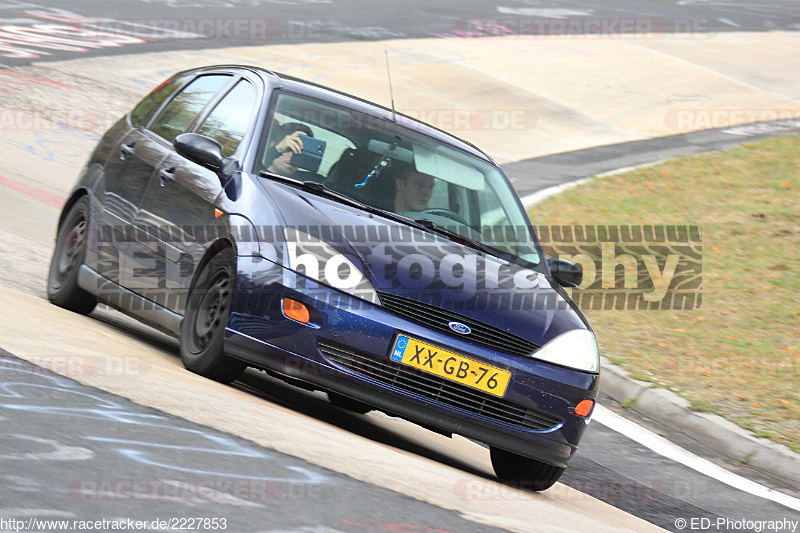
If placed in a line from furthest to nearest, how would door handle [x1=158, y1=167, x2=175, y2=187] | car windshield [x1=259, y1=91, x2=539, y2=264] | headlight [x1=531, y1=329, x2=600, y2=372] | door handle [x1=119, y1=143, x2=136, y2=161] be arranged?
1. door handle [x1=119, y1=143, x2=136, y2=161]
2. door handle [x1=158, y1=167, x2=175, y2=187]
3. car windshield [x1=259, y1=91, x2=539, y2=264]
4. headlight [x1=531, y1=329, x2=600, y2=372]

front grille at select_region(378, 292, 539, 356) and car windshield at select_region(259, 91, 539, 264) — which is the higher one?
car windshield at select_region(259, 91, 539, 264)

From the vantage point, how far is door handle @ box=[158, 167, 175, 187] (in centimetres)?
659

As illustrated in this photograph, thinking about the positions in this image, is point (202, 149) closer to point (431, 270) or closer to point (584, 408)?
point (431, 270)

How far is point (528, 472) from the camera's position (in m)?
5.95

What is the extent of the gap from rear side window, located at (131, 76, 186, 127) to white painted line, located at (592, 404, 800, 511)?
3.51 m

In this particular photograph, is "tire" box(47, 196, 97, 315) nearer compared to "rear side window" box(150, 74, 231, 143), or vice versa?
"rear side window" box(150, 74, 231, 143)

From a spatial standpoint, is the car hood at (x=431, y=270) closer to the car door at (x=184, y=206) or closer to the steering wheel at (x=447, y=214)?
the steering wheel at (x=447, y=214)

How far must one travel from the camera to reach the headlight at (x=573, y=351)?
5574mm

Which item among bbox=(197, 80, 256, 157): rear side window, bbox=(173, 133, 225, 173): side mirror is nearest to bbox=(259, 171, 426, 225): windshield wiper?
bbox=(173, 133, 225, 173): side mirror

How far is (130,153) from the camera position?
727 cm

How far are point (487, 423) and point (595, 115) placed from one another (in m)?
17.0

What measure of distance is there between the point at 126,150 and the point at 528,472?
322 centimetres

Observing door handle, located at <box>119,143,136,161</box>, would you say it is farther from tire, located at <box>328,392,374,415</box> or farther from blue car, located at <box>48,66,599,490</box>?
tire, located at <box>328,392,374,415</box>

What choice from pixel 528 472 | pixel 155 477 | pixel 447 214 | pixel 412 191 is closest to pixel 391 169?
pixel 412 191
